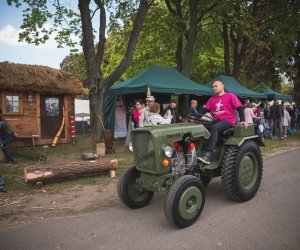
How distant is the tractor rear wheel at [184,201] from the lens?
4.42m

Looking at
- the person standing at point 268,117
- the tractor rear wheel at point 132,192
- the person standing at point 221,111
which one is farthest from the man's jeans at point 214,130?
the person standing at point 268,117

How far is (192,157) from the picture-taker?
5219 millimetres

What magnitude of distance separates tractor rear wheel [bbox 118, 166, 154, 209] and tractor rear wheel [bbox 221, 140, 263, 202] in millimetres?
1326

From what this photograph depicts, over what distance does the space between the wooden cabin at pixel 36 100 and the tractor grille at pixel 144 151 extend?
29.4ft

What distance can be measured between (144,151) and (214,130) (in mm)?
1245

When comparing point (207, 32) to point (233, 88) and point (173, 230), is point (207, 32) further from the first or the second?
point (173, 230)

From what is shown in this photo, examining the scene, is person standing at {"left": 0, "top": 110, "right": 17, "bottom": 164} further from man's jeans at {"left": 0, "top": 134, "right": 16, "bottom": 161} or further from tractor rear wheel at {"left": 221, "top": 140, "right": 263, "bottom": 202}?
tractor rear wheel at {"left": 221, "top": 140, "right": 263, "bottom": 202}

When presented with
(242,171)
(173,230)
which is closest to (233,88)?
(242,171)

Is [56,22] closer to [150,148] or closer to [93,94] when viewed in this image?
[93,94]

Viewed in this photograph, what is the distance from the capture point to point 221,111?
593cm

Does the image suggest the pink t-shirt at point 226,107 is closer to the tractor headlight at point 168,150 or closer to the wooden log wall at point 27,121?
the tractor headlight at point 168,150

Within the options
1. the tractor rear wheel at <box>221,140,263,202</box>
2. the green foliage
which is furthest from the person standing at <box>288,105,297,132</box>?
the tractor rear wheel at <box>221,140,263,202</box>

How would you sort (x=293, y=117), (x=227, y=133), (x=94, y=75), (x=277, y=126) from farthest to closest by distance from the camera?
(x=293, y=117)
(x=277, y=126)
(x=94, y=75)
(x=227, y=133)

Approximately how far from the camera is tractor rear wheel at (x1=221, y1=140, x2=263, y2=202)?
211 inches
